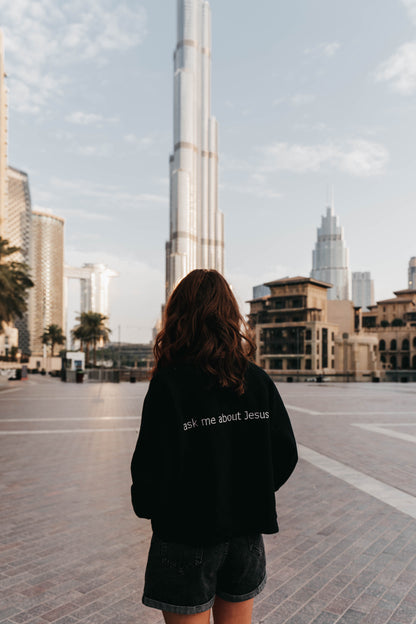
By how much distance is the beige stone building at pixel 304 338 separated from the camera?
83.7m

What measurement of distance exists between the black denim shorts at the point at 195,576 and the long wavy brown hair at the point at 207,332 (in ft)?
1.94

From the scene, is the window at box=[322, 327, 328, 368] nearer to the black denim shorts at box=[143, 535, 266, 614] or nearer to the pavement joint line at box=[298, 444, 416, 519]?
the pavement joint line at box=[298, 444, 416, 519]

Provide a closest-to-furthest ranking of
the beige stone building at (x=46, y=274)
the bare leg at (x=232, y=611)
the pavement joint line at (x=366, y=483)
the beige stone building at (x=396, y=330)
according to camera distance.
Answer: the bare leg at (x=232, y=611) → the pavement joint line at (x=366, y=483) → the beige stone building at (x=396, y=330) → the beige stone building at (x=46, y=274)

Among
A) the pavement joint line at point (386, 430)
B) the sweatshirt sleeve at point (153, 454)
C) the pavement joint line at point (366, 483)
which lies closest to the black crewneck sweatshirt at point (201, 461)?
the sweatshirt sleeve at point (153, 454)

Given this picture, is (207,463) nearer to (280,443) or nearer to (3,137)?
(280,443)

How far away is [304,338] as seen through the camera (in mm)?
83875

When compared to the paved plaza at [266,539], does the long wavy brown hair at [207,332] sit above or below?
above

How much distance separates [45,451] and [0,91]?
85.6 meters

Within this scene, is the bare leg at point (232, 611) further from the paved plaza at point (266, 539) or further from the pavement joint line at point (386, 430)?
the pavement joint line at point (386, 430)

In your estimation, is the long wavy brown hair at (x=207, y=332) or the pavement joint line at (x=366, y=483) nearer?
the long wavy brown hair at (x=207, y=332)

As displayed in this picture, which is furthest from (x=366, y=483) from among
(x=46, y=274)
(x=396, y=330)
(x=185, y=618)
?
(x=46, y=274)

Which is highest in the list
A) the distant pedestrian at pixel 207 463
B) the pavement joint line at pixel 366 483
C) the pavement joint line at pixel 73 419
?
the distant pedestrian at pixel 207 463

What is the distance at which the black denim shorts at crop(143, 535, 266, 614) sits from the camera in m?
1.78

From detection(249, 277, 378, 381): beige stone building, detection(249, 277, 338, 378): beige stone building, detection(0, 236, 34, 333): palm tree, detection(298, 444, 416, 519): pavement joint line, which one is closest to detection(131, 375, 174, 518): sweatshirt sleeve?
detection(298, 444, 416, 519): pavement joint line
